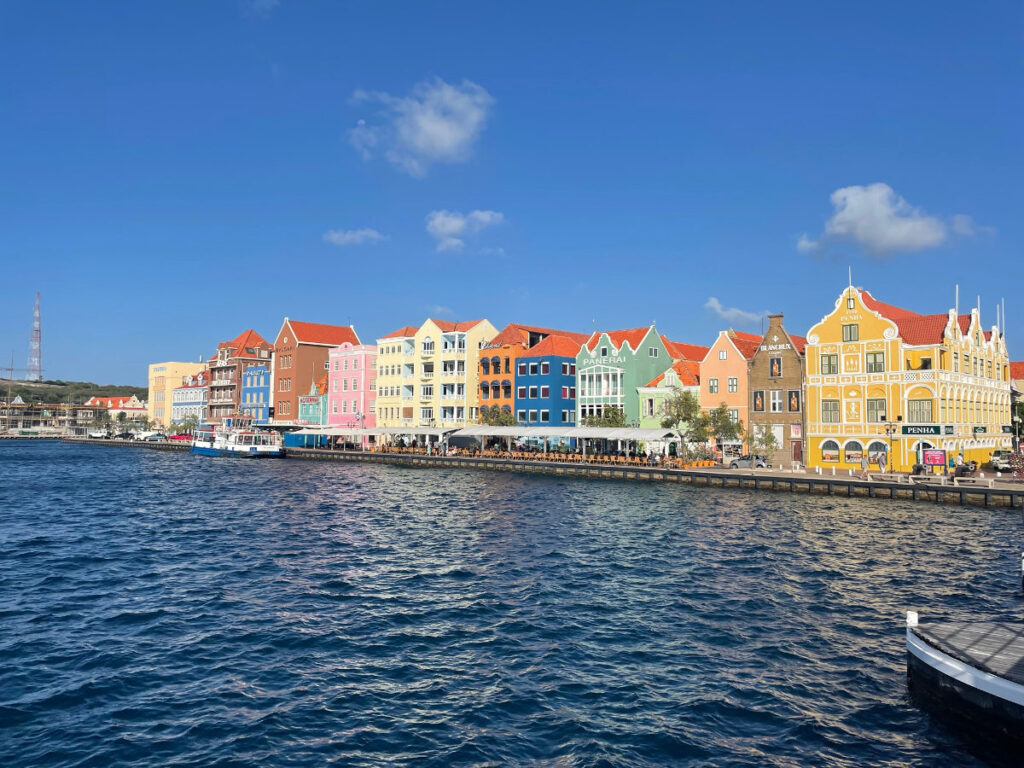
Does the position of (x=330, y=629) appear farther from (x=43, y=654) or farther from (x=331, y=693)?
(x=43, y=654)

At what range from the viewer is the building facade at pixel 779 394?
218 ft

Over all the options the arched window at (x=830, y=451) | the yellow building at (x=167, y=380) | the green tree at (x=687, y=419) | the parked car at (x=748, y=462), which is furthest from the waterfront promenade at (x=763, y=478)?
the yellow building at (x=167, y=380)

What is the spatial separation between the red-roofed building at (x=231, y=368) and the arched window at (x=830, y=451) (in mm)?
100523

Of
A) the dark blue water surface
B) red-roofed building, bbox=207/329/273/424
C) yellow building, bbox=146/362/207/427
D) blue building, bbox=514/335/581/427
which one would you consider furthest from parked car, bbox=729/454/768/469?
yellow building, bbox=146/362/207/427

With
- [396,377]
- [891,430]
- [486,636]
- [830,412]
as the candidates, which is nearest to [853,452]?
[891,430]

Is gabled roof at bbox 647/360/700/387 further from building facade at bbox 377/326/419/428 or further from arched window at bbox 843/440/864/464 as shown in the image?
building facade at bbox 377/326/419/428

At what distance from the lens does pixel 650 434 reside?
2702 inches

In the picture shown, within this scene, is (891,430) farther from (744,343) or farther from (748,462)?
(744,343)

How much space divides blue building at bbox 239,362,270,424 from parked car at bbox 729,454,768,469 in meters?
85.1

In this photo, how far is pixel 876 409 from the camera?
199 ft

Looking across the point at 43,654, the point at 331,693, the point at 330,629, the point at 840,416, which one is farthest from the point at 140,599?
the point at 840,416

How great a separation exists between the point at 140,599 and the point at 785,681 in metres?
20.1

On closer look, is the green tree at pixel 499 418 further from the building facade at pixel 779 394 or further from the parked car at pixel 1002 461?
the parked car at pixel 1002 461

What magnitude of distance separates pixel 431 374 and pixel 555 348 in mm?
19763
